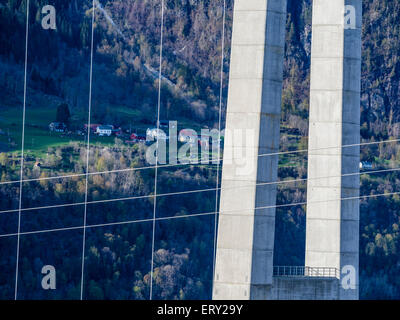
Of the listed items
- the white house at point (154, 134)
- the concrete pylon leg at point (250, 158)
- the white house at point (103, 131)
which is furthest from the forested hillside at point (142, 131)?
the concrete pylon leg at point (250, 158)

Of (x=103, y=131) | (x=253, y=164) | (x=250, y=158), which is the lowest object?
(x=253, y=164)

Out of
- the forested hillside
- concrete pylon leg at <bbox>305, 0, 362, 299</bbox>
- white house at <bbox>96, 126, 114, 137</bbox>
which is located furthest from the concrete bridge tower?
white house at <bbox>96, 126, 114, 137</bbox>

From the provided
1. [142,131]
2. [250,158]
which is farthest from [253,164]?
[142,131]

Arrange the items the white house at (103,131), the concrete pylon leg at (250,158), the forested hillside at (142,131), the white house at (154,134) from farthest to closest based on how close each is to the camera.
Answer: the white house at (154,134) → the white house at (103,131) → the forested hillside at (142,131) → the concrete pylon leg at (250,158)

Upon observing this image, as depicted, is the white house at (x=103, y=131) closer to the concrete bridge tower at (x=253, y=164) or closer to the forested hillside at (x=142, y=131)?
the forested hillside at (x=142, y=131)

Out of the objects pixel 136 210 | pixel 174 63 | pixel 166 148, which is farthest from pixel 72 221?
pixel 174 63

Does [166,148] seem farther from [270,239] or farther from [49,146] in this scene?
[270,239]

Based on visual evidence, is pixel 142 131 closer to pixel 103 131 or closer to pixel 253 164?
pixel 103 131
